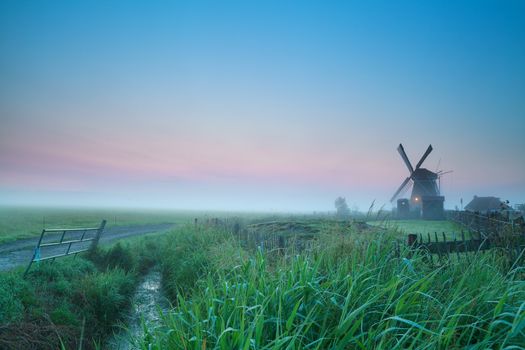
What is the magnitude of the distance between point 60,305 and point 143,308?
2106 mm

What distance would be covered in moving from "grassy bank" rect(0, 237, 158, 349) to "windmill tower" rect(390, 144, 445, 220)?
39.5m

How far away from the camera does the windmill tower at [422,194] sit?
39531 mm

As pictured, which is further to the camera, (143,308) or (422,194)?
(422,194)

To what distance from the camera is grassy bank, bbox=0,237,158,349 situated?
6.05 metres

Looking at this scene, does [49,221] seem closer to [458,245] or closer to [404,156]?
[458,245]

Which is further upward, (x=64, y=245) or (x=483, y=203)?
(x=483, y=203)

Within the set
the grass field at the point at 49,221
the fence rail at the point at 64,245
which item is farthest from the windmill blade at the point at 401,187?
the fence rail at the point at 64,245

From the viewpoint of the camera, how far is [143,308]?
8.74m

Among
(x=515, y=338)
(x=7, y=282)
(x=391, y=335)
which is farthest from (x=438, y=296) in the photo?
(x=7, y=282)

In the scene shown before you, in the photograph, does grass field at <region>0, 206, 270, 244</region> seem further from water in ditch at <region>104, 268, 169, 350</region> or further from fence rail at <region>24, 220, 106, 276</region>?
water in ditch at <region>104, 268, 169, 350</region>

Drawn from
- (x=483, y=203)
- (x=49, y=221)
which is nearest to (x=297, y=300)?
(x=49, y=221)

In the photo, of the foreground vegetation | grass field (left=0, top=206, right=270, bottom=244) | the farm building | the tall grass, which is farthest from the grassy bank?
the farm building

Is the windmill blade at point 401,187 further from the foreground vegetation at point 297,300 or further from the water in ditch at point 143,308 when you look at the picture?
the water in ditch at point 143,308

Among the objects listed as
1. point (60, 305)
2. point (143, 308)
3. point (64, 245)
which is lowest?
point (143, 308)
